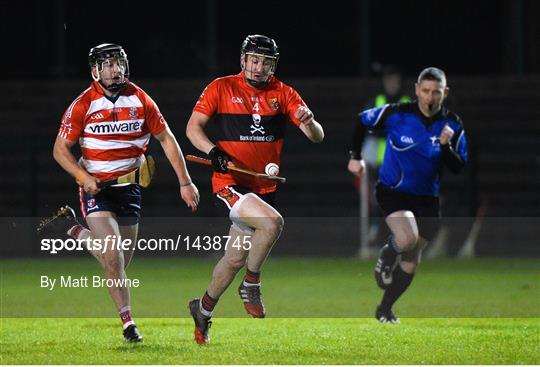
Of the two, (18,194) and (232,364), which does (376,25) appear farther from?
(232,364)

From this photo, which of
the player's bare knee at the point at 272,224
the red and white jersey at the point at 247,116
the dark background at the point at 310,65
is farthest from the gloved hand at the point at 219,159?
the dark background at the point at 310,65

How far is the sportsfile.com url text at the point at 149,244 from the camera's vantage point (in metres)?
10.6

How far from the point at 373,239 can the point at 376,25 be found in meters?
3.66

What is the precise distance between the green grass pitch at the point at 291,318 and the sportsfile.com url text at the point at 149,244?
0.23 meters

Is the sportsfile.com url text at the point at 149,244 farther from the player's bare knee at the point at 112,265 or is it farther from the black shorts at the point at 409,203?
the black shorts at the point at 409,203

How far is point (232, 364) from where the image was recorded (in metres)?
9.96

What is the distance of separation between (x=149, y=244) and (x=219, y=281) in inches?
172

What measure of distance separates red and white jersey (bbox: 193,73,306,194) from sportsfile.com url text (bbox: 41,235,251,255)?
1.40 feet

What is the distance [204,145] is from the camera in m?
10.2

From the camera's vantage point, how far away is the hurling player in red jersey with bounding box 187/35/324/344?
10.3m

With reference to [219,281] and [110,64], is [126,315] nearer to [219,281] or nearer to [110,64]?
[219,281]

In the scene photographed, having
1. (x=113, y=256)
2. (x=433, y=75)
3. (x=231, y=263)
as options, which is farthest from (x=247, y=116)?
(x=433, y=75)

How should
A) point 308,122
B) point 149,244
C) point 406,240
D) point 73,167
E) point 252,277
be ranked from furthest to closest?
point 149,244, point 406,240, point 252,277, point 73,167, point 308,122

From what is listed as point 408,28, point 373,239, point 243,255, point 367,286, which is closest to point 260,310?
point 243,255
